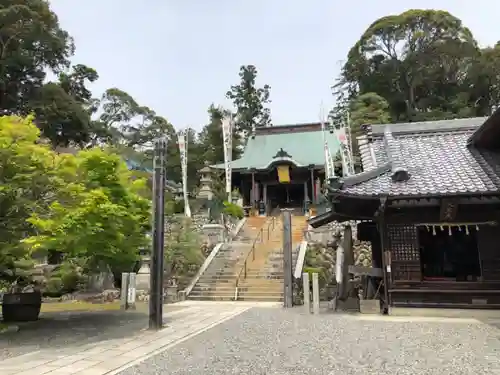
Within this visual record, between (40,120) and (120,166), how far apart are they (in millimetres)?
25610

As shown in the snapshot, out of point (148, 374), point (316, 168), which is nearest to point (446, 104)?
point (316, 168)

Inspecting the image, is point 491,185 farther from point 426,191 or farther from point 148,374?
point 148,374

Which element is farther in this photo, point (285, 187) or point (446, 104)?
point (446, 104)

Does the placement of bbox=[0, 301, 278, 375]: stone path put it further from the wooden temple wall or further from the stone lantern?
the stone lantern

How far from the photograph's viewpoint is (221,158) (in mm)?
41344

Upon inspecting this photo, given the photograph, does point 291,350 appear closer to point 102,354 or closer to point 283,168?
point 102,354

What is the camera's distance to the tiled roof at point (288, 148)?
34094 mm

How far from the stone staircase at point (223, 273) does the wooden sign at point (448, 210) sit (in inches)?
324

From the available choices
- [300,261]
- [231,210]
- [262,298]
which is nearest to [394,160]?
[300,261]

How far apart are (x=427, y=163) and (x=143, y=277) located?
37.2 feet

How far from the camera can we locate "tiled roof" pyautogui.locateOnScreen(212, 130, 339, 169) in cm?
3409

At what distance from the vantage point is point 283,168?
31.5 meters

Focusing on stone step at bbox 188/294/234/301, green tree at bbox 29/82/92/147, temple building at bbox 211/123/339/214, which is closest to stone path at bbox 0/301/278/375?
stone step at bbox 188/294/234/301

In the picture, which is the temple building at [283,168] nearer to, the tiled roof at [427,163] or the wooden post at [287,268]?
the tiled roof at [427,163]
